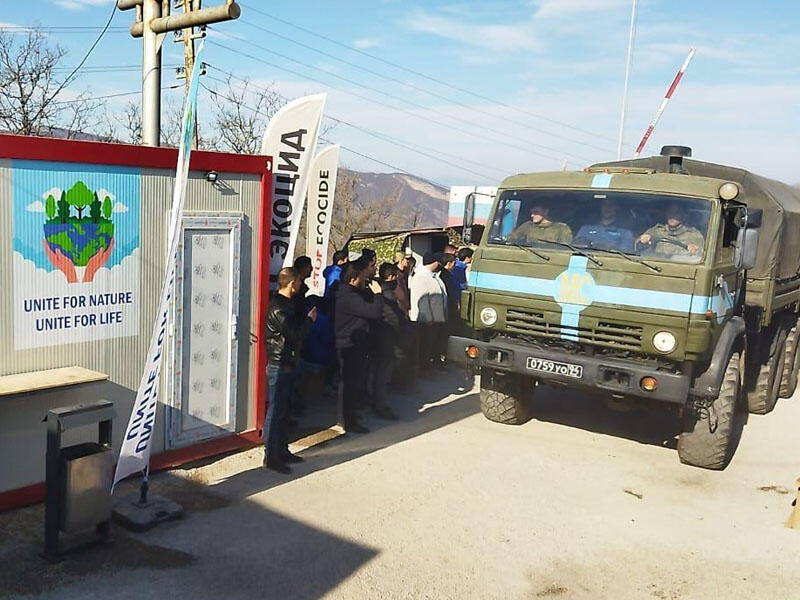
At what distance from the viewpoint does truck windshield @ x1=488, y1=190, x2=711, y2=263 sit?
719cm

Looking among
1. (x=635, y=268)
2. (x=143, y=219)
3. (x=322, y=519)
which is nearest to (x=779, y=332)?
(x=635, y=268)

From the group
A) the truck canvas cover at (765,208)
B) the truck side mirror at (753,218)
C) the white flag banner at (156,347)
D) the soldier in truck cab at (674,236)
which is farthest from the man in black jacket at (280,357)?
the truck canvas cover at (765,208)

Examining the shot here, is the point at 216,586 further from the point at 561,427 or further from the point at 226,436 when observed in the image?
the point at 561,427

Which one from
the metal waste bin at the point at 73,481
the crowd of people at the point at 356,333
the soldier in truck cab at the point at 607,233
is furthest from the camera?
the soldier in truck cab at the point at 607,233

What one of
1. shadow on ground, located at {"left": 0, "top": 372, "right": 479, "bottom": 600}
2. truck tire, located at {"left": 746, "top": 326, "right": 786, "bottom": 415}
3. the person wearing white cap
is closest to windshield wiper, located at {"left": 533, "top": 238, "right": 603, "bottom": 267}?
the person wearing white cap

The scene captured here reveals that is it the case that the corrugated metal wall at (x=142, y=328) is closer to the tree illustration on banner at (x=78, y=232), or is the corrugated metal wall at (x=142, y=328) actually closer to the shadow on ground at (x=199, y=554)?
the tree illustration on banner at (x=78, y=232)

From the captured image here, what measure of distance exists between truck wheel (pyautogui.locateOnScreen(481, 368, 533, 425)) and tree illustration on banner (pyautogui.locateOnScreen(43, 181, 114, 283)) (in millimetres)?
4479

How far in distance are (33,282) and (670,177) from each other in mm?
5848

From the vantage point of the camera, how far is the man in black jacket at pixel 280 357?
255 inches

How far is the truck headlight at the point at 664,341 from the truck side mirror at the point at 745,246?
1.34 m

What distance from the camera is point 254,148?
25984 mm

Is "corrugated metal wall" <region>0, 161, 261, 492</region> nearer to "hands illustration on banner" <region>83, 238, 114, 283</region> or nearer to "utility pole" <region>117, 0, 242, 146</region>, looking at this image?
"hands illustration on banner" <region>83, 238, 114, 283</region>

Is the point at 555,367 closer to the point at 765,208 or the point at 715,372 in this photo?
the point at 715,372

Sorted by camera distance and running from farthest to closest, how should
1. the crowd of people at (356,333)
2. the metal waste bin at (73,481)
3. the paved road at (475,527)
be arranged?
the crowd of people at (356,333), the paved road at (475,527), the metal waste bin at (73,481)
